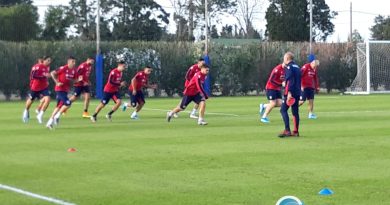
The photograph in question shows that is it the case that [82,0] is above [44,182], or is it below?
above

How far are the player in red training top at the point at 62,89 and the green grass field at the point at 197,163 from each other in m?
0.44

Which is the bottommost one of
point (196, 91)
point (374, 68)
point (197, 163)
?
point (197, 163)

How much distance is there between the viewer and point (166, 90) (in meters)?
52.8

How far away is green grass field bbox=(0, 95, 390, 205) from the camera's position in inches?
469

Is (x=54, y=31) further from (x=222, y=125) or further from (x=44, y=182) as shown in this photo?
(x=44, y=182)

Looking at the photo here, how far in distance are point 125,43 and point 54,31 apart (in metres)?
29.2

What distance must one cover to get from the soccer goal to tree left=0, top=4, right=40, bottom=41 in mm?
25859

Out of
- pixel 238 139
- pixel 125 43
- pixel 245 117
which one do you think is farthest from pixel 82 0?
pixel 238 139

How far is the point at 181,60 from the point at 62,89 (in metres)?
28.6

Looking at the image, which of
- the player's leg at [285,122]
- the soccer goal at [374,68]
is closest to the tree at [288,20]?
the soccer goal at [374,68]

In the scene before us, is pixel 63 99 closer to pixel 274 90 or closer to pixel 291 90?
pixel 274 90

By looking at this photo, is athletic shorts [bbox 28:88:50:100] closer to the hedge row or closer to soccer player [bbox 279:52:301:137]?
soccer player [bbox 279:52:301:137]

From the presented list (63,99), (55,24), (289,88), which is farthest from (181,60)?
(289,88)

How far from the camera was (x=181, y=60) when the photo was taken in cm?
5316
